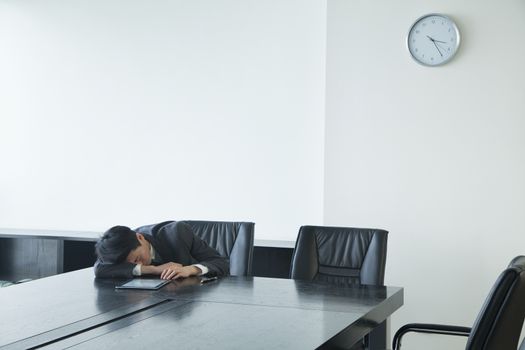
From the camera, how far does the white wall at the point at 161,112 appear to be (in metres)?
4.88

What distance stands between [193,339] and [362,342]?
147 centimetres

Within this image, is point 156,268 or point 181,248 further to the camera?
point 181,248

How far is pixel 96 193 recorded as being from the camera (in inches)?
215

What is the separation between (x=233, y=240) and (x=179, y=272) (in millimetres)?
628

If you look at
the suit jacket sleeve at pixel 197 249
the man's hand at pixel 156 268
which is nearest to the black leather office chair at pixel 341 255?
the suit jacket sleeve at pixel 197 249

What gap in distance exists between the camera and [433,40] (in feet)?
14.1

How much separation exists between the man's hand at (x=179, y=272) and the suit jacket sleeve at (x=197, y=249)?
0.08 metres

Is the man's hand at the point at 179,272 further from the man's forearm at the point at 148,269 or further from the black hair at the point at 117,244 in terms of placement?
the black hair at the point at 117,244

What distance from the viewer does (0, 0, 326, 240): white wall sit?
16.0 ft

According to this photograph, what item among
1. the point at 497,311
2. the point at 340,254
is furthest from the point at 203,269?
the point at 497,311

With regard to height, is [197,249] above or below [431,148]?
below

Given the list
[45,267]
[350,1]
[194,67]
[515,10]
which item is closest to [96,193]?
[45,267]

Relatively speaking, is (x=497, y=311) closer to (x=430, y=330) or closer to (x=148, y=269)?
(x=430, y=330)

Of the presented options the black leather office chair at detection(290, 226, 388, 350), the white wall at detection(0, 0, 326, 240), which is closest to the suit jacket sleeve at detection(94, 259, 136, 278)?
the black leather office chair at detection(290, 226, 388, 350)
